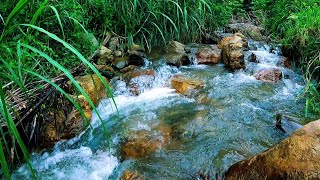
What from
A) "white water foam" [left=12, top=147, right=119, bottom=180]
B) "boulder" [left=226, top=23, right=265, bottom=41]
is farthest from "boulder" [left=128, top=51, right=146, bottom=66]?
"boulder" [left=226, top=23, right=265, bottom=41]

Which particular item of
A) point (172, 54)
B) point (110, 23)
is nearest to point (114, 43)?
point (110, 23)

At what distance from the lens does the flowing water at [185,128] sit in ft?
7.77

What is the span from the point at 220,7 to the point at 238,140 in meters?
3.94

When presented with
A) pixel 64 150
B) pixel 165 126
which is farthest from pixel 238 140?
pixel 64 150

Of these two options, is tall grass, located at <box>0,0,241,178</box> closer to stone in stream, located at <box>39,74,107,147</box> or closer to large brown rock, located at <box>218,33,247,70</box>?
stone in stream, located at <box>39,74,107,147</box>

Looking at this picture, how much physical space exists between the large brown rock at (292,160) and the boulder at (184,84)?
75.3 inches

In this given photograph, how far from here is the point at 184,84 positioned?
3846mm

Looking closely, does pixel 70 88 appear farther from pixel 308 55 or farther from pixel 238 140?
pixel 308 55

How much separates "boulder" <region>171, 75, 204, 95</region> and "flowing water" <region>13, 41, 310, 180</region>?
0.31 feet

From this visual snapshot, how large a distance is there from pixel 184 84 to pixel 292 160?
7.36ft

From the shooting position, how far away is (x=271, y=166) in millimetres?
1766

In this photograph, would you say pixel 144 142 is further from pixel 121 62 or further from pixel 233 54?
pixel 233 54

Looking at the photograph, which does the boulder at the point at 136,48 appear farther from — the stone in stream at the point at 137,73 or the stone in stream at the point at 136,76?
the stone in stream at the point at 137,73

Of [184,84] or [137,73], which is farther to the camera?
[137,73]
